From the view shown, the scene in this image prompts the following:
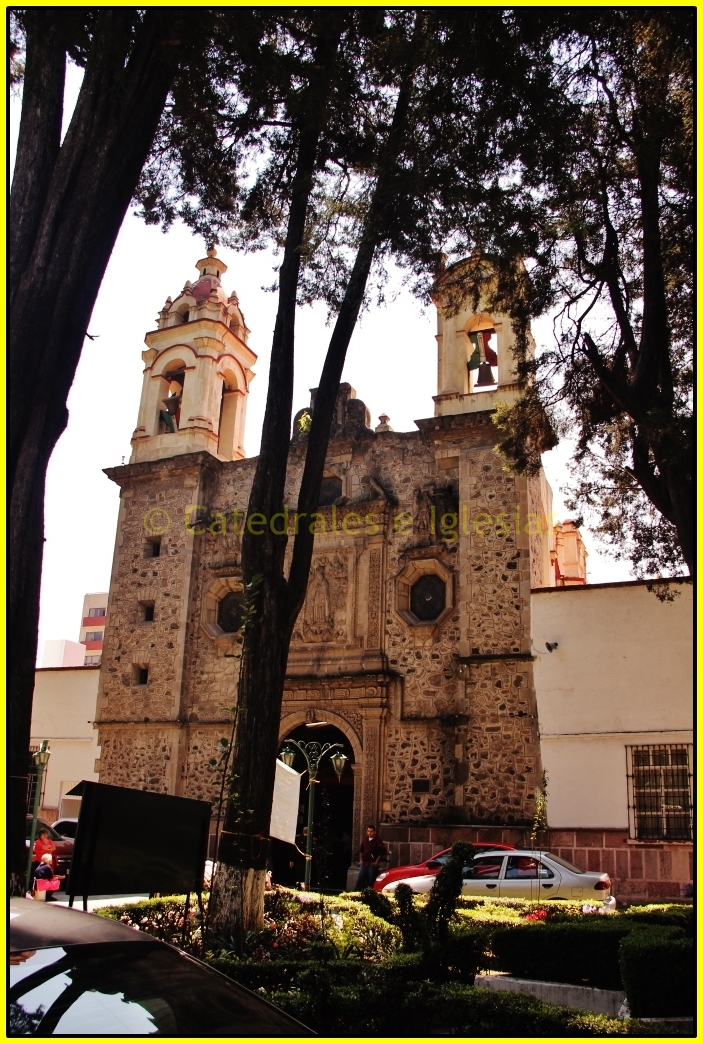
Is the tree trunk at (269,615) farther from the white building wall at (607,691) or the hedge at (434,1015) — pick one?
the white building wall at (607,691)

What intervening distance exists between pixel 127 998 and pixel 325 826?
556 inches

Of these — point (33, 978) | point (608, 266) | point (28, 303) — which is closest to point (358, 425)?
point (608, 266)

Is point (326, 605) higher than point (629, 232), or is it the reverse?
point (629, 232)

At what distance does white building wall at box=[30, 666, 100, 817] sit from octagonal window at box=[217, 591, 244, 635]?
344 centimetres

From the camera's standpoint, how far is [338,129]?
29.1 feet

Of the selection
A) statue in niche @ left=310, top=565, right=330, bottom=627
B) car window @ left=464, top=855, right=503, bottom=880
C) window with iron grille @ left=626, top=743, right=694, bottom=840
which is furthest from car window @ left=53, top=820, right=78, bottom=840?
window with iron grille @ left=626, top=743, right=694, bottom=840

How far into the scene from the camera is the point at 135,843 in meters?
6.02

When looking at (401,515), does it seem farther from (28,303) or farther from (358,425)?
(28,303)

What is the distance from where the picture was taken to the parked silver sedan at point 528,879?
38.4 feet

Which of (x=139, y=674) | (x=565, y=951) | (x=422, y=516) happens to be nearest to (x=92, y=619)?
(x=139, y=674)

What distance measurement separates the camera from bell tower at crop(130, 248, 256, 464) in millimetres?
20031

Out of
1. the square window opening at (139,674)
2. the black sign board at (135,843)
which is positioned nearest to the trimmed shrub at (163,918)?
Answer: the black sign board at (135,843)

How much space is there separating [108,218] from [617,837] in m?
12.0

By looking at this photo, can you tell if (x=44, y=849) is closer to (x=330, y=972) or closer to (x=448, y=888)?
(x=448, y=888)
